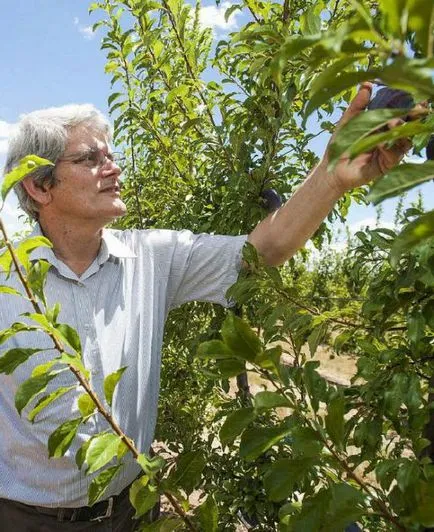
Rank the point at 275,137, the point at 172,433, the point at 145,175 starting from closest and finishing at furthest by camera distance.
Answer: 1. the point at 275,137
2. the point at 172,433
3. the point at 145,175

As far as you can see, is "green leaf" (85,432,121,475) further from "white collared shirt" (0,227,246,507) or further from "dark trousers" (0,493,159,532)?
"dark trousers" (0,493,159,532)

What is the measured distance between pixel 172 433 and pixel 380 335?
5.79 ft

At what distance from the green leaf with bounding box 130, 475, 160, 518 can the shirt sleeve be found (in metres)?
1.03

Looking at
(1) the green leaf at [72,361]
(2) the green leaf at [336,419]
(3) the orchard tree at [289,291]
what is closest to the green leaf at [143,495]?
(3) the orchard tree at [289,291]

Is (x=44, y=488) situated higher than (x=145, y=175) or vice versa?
(x=145, y=175)

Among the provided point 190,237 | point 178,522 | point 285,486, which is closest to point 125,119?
point 190,237

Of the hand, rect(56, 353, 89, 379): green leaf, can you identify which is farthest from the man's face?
rect(56, 353, 89, 379): green leaf

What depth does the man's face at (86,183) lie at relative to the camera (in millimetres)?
1861

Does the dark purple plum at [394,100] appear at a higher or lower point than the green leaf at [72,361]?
higher

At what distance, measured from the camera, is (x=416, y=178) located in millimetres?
445

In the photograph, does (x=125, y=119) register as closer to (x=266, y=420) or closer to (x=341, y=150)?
(x=266, y=420)

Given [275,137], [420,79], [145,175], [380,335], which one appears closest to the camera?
[420,79]

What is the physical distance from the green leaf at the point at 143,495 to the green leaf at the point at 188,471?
0.06 m

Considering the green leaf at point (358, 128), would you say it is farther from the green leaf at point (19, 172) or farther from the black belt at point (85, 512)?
the black belt at point (85, 512)
